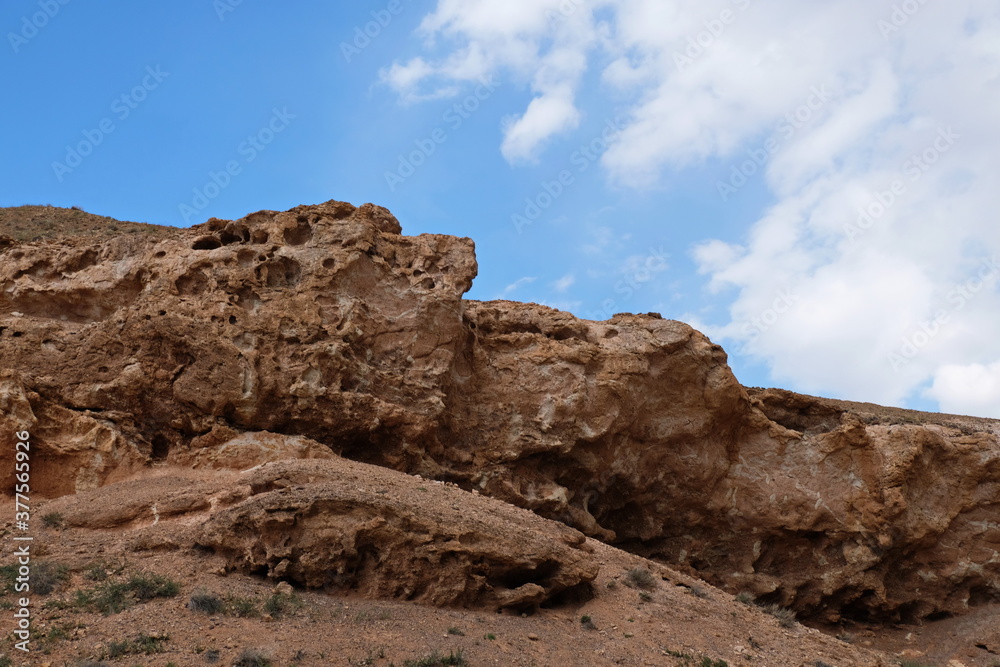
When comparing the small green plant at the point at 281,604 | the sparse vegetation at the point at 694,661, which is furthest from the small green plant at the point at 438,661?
the sparse vegetation at the point at 694,661

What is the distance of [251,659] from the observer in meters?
9.19

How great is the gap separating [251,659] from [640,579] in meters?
7.33

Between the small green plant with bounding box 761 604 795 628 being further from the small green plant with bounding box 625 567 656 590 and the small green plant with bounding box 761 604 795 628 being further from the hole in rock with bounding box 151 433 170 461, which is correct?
the hole in rock with bounding box 151 433 170 461

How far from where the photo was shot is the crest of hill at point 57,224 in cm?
3219

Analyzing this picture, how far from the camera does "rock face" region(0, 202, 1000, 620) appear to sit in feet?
49.9

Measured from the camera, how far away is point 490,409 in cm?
1866

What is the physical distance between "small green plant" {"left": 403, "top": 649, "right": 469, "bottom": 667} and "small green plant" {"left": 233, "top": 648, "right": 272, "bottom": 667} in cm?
159

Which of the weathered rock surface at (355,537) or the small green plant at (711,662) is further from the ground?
the weathered rock surface at (355,537)

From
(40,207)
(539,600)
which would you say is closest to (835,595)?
(539,600)

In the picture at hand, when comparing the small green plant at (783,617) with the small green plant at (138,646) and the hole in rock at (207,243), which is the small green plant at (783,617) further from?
the hole in rock at (207,243)

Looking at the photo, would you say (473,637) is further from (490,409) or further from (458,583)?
(490,409)

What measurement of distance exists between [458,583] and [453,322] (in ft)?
23.1

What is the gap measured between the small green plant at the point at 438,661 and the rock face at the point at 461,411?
2.23m

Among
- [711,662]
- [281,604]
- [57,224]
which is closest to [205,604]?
[281,604]
